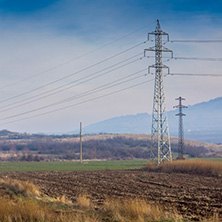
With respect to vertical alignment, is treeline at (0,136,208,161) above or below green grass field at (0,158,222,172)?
above

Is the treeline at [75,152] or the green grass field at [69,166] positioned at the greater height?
the treeline at [75,152]

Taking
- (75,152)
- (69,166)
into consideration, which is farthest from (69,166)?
(75,152)

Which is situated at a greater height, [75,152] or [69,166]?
[75,152]

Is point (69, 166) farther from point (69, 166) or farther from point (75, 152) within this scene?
point (75, 152)

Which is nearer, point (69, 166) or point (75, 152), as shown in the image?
point (69, 166)

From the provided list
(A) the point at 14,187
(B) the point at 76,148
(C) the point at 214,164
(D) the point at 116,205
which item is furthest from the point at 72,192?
(B) the point at 76,148

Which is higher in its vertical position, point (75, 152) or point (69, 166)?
point (75, 152)

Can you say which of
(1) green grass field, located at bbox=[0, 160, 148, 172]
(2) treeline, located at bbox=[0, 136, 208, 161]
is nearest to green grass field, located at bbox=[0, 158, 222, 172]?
(1) green grass field, located at bbox=[0, 160, 148, 172]

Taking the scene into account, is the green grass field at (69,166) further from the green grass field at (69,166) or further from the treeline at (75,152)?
the treeline at (75,152)

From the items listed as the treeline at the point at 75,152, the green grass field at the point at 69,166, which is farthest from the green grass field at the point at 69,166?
the treeline at the point at 75,152

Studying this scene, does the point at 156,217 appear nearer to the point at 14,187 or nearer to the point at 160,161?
the point at 14,187

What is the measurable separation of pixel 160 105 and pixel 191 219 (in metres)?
41.0

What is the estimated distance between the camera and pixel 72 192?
33594 millimetres

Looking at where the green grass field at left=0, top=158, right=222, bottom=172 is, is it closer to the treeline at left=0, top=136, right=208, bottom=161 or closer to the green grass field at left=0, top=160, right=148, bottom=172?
the green grass field at left=0, top=160, right=148, bottom=172
